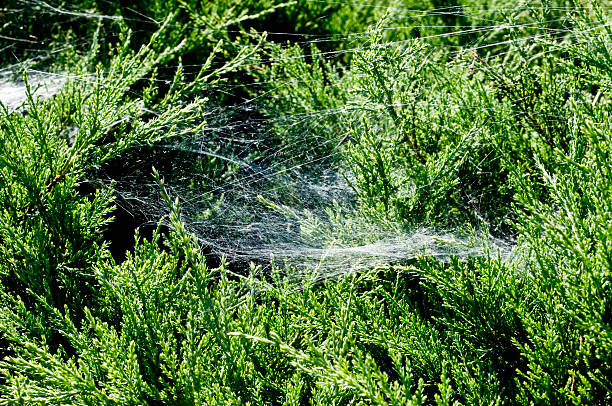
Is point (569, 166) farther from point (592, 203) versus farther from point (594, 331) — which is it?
point (594, 331)

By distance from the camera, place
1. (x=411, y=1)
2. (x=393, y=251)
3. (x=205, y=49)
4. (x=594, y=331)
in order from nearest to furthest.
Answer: (x=594, y=331) < (x=393, y=251) < (x=205, y=49) < (x=411, y=1)

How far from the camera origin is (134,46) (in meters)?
3.32

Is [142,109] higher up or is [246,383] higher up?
[142,109]

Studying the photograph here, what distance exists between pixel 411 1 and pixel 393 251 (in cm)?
233

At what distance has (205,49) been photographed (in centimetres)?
327

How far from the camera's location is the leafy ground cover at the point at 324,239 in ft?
5.04

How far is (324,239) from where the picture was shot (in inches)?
87.1

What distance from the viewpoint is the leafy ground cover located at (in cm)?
154

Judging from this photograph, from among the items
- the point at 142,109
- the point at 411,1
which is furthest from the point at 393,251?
the point at 411,1

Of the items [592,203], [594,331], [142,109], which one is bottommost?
[594,331]

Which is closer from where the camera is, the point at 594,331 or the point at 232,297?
the point at 594,331

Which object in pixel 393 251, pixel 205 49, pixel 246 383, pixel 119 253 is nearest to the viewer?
pixel 246 383

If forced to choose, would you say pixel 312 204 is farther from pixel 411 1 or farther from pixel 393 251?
pixel 411 1

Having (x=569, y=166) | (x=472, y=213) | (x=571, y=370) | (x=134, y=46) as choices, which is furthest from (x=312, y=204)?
(x=134, y=46)
